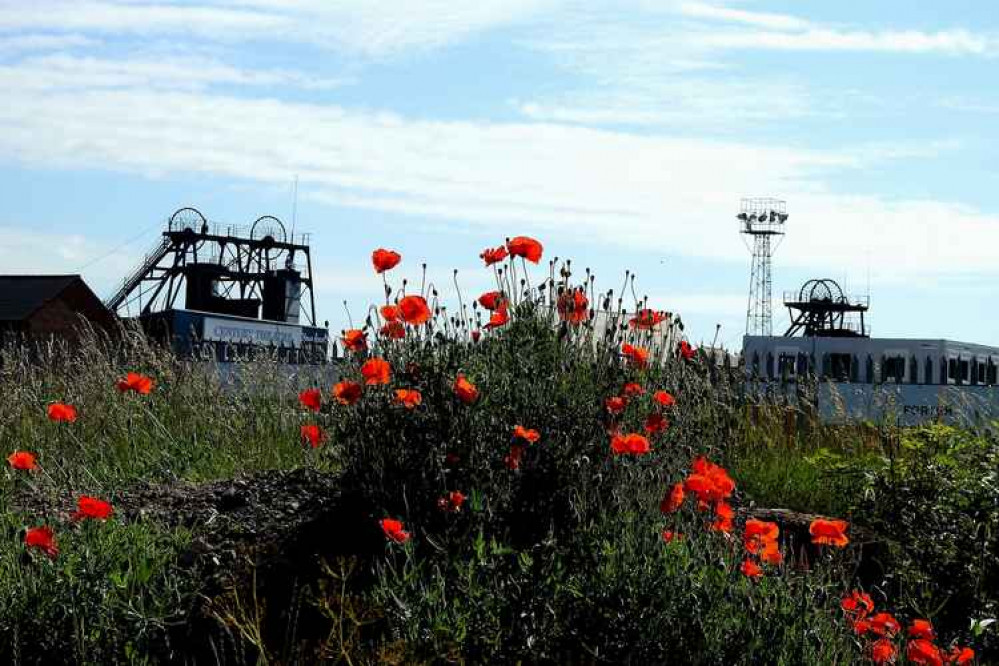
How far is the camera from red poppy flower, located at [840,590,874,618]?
4480 millimetres

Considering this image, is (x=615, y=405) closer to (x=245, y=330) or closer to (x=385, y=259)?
(x=385, y=259)

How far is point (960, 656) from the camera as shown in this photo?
14.8 feet

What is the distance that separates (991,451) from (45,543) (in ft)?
16.0

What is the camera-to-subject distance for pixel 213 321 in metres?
47.4

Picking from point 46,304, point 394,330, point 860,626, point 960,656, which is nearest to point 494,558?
point 860,626

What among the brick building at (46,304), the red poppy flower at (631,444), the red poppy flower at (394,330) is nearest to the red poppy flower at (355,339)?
the red poppy flower at (394,330)

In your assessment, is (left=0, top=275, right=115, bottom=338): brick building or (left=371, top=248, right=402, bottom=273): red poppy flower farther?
(left=0, top=275, right=115, bottom=338): brick building

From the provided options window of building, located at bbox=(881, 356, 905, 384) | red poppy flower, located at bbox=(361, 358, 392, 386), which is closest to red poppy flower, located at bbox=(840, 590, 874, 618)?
red poppy flower, located at bbox=(361, 358, 392, 386)

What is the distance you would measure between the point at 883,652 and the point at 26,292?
46711mm

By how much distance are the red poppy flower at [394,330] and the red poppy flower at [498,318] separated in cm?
41

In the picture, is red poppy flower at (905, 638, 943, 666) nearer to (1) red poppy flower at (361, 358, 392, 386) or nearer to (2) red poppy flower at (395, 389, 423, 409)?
(2) red poppy flower at (395, 389, 423, 409)

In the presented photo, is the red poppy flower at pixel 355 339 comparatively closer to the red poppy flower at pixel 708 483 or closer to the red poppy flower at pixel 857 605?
the red poppy flower at pixel 708 483

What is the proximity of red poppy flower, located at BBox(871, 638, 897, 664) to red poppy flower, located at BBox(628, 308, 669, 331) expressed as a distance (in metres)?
2.63

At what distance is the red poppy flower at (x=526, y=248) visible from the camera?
19.2ft
